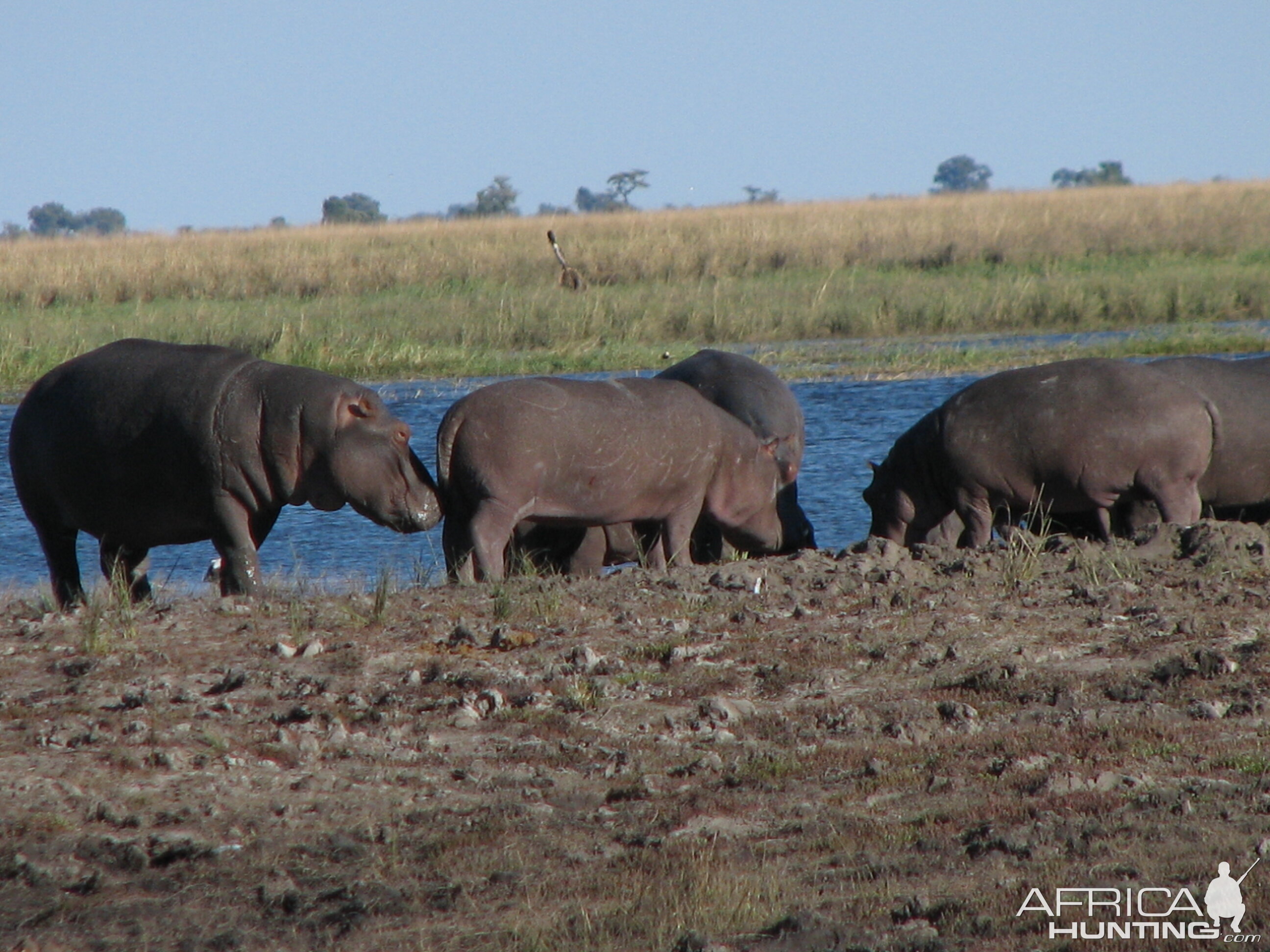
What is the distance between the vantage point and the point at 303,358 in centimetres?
1895

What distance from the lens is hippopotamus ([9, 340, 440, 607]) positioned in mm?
7449

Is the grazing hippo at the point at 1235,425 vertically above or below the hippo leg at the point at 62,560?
above

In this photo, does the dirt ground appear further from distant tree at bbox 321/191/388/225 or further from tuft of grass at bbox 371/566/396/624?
distant tree at bbox 321/191/388/225

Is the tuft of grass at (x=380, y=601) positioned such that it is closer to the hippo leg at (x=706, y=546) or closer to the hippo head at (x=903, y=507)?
the hippo leg at (x=706, y=546)

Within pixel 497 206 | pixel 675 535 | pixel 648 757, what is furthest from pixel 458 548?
pixel 497 206

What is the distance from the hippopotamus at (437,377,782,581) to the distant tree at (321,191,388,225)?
166 ft

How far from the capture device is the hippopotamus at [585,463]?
7.82 metres

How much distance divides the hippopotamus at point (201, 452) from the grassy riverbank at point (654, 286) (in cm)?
1094

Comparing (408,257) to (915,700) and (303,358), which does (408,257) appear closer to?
(303,358)

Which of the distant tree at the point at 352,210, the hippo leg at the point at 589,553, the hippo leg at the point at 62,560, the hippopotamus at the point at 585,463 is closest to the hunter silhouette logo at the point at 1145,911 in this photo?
the hippopotamus at the point at 585,463

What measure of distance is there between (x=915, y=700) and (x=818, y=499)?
249 inches

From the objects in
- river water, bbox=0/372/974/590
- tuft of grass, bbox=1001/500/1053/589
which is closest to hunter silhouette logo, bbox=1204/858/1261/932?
tuft of grass, bbox=1001/500/1053/589

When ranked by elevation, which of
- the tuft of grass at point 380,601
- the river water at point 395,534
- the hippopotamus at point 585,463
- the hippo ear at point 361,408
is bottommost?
the river water at point 395,534

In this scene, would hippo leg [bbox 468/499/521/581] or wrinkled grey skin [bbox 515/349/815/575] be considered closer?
hippo leg [bbox 468/499/521/581]
